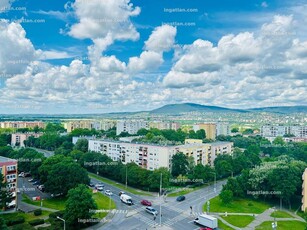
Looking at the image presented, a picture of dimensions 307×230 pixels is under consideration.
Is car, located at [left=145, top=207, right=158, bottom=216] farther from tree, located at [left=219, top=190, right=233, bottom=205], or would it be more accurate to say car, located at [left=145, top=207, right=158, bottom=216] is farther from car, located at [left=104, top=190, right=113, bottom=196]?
tree, located at [left=219, top=190, right=233, bottom=205]

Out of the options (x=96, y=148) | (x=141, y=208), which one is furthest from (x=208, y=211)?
(x=96, y=148)

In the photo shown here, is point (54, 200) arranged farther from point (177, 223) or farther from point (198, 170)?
point (198, 170)

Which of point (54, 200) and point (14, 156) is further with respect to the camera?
point (14, 156)

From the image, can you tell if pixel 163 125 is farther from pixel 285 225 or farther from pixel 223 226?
pixel 223 226

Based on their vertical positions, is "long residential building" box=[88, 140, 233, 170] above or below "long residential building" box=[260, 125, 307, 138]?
below

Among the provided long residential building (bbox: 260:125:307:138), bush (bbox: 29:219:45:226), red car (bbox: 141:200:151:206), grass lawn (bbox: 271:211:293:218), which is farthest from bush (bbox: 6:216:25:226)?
long residential building (bbox: 260:125:307:138)

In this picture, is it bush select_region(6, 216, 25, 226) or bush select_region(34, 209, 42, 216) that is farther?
bush select_region(34, 209, 42, 216)
